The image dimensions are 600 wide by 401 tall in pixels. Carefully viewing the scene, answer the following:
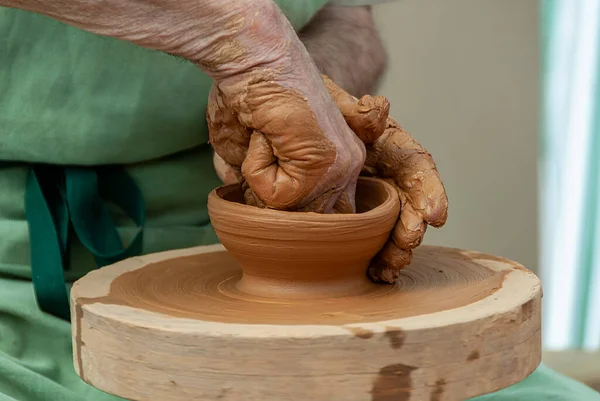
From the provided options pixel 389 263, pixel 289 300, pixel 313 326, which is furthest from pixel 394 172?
pixel 313 326

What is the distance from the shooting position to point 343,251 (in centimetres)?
93

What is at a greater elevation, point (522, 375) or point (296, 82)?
point (296, 82)

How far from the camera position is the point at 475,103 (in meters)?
2.70

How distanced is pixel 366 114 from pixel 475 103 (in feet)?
5.91

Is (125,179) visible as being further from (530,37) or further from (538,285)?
(530,37)

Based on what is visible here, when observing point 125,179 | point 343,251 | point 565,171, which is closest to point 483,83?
point 565,171

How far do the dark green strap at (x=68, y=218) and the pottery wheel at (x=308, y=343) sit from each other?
7.5 inches

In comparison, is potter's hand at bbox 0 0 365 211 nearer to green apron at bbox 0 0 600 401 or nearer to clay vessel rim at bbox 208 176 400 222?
clay vessel rim at bbox 208 176 400 222

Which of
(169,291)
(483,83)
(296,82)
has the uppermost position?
(296,82)

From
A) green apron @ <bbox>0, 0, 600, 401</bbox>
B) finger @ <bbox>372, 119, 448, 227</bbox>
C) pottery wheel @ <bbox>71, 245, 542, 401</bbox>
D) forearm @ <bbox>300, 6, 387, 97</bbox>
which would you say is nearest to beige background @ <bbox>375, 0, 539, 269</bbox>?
forearm @ <bbox>300, 6, 387, 97</bbox>

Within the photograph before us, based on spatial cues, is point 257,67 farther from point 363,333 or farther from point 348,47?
point 348,47

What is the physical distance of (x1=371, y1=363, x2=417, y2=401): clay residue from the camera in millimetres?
771

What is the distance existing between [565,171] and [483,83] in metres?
0.40

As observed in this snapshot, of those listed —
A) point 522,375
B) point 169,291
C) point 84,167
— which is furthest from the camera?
point 84,167
